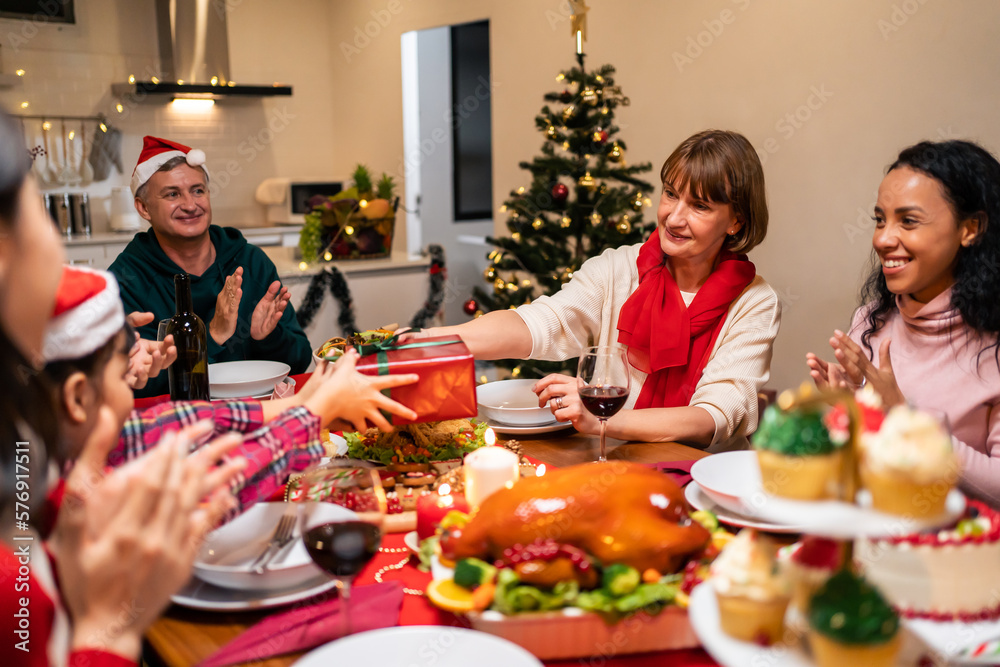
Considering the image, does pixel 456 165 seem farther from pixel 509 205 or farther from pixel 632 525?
pixel 632 525

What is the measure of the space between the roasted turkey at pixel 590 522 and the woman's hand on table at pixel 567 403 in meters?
0.59

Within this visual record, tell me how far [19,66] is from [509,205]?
413 centimetres

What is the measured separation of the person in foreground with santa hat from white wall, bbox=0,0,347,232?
3619 mm

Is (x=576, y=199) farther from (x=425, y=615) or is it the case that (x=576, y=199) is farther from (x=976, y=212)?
(x=425, y=615)

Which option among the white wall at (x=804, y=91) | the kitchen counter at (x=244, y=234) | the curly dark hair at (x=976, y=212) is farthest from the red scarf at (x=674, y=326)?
the kitchen counter at (x=244, y=234)

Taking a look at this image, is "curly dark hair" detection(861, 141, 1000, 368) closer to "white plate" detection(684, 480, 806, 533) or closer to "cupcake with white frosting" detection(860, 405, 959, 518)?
"white plate" detection(684, 480, 806, 533)

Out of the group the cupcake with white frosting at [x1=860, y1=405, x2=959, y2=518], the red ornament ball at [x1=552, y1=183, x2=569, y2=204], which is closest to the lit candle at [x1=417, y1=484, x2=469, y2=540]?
the cupcake with white frosting at [x1=860, y1=405, x2=959, y2=518]

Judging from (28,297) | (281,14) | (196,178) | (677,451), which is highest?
(281,14)

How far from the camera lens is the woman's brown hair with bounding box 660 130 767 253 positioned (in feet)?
6.03

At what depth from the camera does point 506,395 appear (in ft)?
5.77

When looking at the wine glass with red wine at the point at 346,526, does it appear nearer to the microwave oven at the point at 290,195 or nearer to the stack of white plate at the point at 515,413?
the stack of white plate at the point at 515,413

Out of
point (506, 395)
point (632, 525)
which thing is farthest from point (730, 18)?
point (632, 525)

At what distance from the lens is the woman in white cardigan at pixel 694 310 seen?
1792mm

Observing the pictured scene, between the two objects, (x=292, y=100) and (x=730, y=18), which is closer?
(x=730, y=18)
